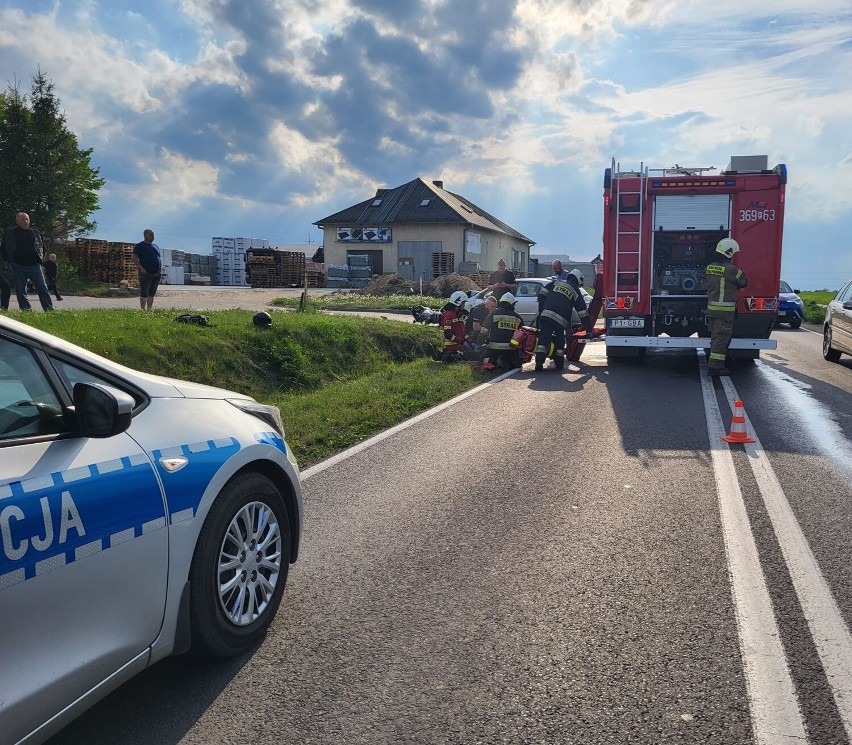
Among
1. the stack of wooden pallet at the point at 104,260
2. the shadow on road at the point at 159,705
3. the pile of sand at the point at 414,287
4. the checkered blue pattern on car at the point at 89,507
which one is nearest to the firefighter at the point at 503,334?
the shadow on road at the point at 159,705

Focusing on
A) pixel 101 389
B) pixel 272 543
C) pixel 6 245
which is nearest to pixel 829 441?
pixel 272 543

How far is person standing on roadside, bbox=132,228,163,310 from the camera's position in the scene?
1460 cm

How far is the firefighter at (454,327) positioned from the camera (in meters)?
15.1

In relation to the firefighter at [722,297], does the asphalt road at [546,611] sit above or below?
below

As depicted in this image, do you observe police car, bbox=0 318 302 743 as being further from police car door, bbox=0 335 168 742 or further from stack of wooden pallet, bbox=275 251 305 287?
stack of wooden pallet, bbox=275 251 305 287

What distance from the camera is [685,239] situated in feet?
50.2

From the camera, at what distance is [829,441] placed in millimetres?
8031

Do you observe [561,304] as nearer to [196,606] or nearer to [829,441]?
[829,441]

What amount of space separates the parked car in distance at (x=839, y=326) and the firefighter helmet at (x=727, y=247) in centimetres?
323

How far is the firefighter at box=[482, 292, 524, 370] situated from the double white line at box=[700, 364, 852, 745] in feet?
25.6

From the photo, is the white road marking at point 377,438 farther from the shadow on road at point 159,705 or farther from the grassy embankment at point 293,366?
the shadow on road at point 159,705

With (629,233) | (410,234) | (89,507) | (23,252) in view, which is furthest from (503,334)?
(410,234)

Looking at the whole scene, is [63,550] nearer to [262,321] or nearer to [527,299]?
[262,321]

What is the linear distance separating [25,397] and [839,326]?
15.5 m
